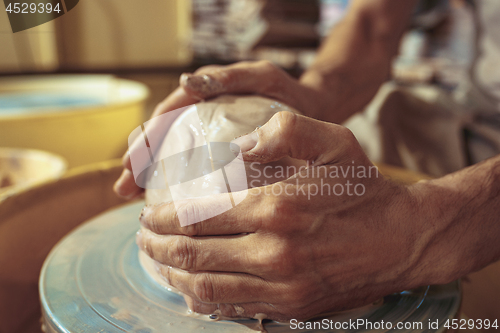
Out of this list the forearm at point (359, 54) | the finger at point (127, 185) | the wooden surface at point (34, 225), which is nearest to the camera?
the finger at point (127, 185)

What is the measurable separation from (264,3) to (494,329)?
273 centimetres

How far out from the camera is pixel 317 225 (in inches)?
19.1

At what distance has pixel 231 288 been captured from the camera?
501 millimetres

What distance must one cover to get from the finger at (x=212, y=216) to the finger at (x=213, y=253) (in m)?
0.01

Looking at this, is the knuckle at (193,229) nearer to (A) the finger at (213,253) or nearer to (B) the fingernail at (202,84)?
(A) the finger at (213,253)

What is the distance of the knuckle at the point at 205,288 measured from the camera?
1.65ft

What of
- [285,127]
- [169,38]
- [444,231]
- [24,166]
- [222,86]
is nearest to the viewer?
[285,127]

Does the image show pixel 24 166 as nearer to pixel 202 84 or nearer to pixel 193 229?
pixel 202 84

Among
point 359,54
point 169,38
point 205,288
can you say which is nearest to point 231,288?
point 205,288

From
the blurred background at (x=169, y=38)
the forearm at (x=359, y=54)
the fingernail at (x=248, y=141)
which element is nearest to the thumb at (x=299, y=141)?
the fingernail at (x=248, y=141)

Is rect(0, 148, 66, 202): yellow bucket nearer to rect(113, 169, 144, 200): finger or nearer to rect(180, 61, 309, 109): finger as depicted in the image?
rect(113, 169, 144, 200): finger

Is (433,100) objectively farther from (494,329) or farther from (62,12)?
A: (62,12)

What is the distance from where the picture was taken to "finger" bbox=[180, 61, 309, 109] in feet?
2.11

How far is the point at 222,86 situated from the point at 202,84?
0.04 metres
